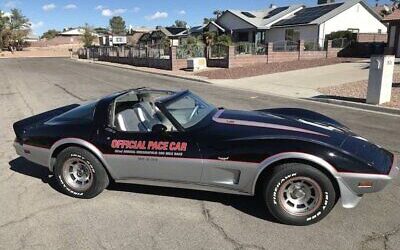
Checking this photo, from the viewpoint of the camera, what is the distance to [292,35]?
134 ft

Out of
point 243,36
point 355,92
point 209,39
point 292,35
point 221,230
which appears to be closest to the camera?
point 221,230

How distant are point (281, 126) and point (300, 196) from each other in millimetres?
807

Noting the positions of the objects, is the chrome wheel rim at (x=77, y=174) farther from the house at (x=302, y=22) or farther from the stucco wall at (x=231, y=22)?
the stucco wall at (x=231, y=22)

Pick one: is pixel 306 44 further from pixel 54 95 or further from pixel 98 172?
pixel 98 172

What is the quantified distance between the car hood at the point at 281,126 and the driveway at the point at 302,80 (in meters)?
9.64

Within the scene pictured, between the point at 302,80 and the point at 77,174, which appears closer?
the point at 77,174

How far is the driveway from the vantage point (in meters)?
15.9

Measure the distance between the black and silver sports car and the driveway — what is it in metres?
10.2

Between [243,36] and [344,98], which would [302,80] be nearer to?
[344,98]

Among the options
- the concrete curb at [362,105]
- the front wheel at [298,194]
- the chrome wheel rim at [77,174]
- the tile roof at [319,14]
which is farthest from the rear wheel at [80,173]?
the tile roof at [319,14]

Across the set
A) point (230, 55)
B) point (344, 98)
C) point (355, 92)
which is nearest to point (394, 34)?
point (230, 55)

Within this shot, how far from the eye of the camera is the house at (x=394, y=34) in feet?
94.7

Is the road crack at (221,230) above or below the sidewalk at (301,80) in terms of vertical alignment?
below

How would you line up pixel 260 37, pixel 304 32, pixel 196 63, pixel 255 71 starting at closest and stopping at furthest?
1. pixel 255 71
2. pixel 196 63
3. pixel 304 32
4. pixel 260 37
